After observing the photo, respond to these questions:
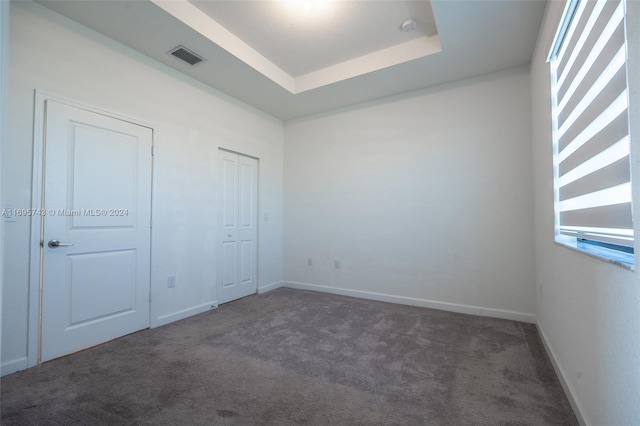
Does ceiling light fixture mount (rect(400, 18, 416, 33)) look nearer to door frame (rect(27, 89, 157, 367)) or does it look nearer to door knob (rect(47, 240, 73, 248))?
door frame (rect(27, 89, 157, 367))

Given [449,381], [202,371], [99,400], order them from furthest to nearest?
[202,371] < [449,381] < [99,400]

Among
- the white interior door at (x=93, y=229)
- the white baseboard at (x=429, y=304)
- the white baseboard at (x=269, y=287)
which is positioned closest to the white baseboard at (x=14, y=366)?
the white interior door at (x=93, y=229)

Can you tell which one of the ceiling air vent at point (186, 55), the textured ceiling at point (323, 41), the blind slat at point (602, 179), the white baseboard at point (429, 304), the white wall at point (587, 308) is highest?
the textured ceiling at point (323, 41)

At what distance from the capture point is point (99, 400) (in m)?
1.82

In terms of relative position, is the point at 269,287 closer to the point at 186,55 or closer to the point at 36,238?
the point at 36,238

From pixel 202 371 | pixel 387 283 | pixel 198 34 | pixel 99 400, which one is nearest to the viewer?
pixel 99 400

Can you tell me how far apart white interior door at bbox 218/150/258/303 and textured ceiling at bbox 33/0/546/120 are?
1.03 metres

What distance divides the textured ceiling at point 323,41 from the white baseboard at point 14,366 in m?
2.81

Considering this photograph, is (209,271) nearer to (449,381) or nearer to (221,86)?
(221,86)

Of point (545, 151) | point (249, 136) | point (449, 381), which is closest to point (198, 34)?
point (249, 136)

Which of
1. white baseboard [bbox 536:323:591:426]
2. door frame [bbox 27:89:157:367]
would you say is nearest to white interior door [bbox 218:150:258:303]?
door frame [bbox 27:89:157:367]

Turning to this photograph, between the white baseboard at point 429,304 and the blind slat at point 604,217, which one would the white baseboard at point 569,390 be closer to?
the white baseboard at point 429,304

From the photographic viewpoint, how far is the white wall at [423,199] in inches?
128

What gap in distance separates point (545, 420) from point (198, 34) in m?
3.92
